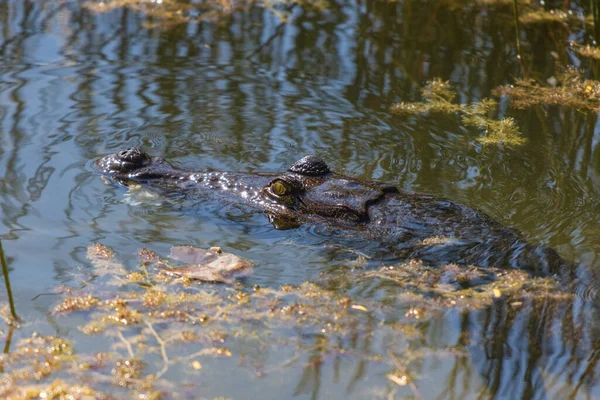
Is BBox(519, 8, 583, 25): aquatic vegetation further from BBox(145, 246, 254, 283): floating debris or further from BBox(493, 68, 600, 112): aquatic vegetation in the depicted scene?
BBox(145, 246, 254, 283): floating debris

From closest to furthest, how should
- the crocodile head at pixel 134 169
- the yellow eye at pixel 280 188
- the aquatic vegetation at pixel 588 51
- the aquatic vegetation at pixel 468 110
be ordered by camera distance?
the yellow eye at pixel 280 188 → the crocodile head at pixel 134 169 → the aquatic vegetation at pixel 468 110 → the aquatic vegetation at pixel 588 51

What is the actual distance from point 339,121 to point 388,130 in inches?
18.8

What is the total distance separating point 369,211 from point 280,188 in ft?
2.16

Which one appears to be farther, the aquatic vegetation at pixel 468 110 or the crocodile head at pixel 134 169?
the aquatic vegetation at pixel 468 110

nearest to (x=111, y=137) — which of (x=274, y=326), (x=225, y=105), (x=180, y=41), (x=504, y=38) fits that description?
(x=225, y=105)

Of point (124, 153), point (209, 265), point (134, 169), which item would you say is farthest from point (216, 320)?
point (124, 153)

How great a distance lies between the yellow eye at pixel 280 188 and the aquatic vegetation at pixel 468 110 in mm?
2307

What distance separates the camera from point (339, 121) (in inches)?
285

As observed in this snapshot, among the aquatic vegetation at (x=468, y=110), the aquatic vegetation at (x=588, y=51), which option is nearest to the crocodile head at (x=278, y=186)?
the aquatic vegetation at (x=468, y=110)

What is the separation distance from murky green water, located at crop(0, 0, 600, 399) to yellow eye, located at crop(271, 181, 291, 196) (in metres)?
0.24

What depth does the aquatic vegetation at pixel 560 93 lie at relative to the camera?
764 cm

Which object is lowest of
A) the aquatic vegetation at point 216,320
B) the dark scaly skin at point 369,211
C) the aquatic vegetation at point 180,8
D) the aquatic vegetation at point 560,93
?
the aquatic vegetation at point 216,320

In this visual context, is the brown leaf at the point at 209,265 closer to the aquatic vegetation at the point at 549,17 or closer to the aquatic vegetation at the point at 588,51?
the aquatic vegetation at the point at 588,51

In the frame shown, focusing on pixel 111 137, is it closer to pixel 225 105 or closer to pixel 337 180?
pixel 225 105
